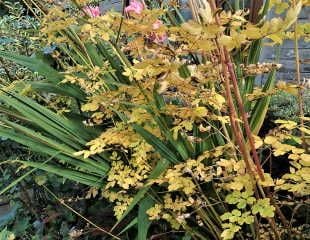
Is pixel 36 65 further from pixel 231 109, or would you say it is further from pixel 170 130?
pixel 231 109

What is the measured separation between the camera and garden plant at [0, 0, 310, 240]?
142 centimetres

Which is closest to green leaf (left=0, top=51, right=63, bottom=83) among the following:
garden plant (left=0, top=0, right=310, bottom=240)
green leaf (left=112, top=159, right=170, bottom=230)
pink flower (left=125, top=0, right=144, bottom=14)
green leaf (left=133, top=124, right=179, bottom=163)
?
garden plant (left=0, top=0, right=310, bottom=240)

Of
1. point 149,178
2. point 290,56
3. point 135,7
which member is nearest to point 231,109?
point 149,178

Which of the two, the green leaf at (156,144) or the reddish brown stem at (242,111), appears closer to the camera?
the reddish brown stem at (242,111)

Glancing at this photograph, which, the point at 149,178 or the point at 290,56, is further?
the point at 290,56

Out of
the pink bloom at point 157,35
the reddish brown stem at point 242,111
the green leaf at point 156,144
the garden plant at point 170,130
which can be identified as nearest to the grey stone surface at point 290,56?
the garden plant at point 170,130

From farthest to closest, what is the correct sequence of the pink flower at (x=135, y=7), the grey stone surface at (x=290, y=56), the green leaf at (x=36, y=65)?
the grey stone surface at (x=290, y=56)
the green leaf at (x=36, y=65)
the pink flower at (x=135, y=7)

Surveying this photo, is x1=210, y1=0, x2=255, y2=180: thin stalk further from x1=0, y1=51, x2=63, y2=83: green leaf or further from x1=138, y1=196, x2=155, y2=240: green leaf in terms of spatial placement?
x1=0, y1=51, x2=63, y2=83: green leaf

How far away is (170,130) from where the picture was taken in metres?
1.67

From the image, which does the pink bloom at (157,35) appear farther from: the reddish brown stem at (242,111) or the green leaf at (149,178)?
the green leaf at (149,178)

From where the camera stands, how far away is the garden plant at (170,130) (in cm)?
142

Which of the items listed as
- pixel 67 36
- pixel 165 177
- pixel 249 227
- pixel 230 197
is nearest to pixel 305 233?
pixel 249 227

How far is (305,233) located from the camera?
5.51 ft

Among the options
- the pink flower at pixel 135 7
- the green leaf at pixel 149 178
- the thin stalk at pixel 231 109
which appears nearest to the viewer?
the thin stalk at pixel 231 109
